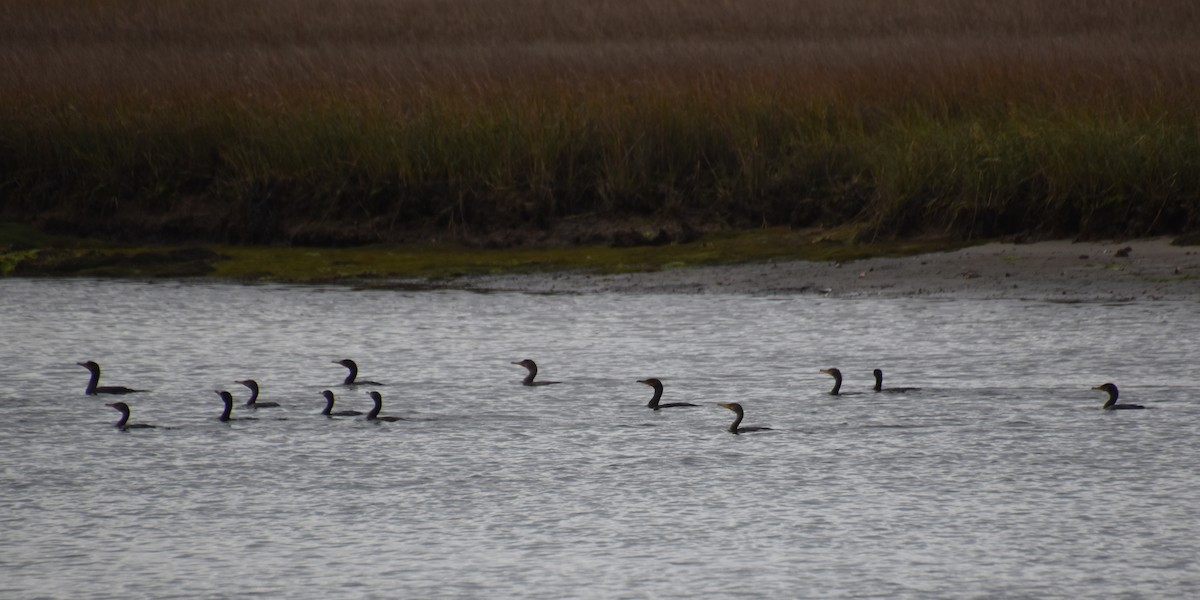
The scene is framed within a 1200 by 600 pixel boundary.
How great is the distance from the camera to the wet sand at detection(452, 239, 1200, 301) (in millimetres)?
12508

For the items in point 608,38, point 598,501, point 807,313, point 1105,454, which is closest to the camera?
point 598,501

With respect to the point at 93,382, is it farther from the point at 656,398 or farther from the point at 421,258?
the point at 421,258

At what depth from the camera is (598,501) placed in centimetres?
725

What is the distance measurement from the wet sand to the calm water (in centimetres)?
40

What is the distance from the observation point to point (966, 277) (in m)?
13.0

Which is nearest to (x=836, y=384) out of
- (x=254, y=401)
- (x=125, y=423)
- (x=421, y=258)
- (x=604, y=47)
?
(x=254, y=401)

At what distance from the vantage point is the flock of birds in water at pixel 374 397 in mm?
8859

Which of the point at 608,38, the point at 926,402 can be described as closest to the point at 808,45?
the point at 608,38

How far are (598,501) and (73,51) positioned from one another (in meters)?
17.8

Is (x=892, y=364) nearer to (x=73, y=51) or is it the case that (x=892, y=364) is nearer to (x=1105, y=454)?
(x=1105, y=454)

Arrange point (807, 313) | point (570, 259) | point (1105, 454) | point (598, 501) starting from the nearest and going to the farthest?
point (598, 501)
point (1105, 454)
point (807, 313)
point (570, 259)

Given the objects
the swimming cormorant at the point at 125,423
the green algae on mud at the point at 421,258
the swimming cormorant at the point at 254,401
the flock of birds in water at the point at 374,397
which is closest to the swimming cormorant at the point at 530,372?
the flock of birds in water at the point at 374,397

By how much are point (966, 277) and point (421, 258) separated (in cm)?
470

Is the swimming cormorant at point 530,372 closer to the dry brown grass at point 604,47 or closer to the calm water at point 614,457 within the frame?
the calm water at point 614,457
